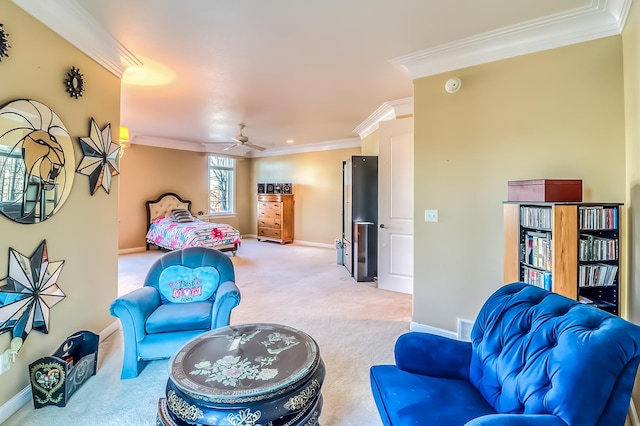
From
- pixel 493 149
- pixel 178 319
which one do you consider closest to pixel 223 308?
pixel 178 319

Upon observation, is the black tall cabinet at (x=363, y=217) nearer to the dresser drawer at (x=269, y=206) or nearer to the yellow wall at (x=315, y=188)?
the yellow wall at (x=315, y=188)

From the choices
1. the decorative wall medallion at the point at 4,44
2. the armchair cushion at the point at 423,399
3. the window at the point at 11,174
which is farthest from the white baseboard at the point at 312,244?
the decorative wall medallion at the point at 4,44

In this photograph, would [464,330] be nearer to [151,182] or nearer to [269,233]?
[269,233]

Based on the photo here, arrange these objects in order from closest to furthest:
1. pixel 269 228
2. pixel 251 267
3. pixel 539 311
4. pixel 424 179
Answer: pixel 539 311
pixel 424 179
pixel 251 267
pixel 269 228

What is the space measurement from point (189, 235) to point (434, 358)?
17.4ft

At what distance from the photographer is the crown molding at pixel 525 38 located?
6.86 feet

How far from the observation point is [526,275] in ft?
7.02

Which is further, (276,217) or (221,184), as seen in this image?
(221,184)

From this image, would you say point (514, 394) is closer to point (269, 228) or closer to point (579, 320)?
point (579, 320)

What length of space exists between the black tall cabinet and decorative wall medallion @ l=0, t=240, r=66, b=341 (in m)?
3.68

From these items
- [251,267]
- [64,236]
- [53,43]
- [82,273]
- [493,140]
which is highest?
[53,43]

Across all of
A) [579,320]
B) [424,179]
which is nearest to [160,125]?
[424,179]

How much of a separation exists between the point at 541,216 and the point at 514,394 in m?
1.25

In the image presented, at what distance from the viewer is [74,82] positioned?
7.51 feet
